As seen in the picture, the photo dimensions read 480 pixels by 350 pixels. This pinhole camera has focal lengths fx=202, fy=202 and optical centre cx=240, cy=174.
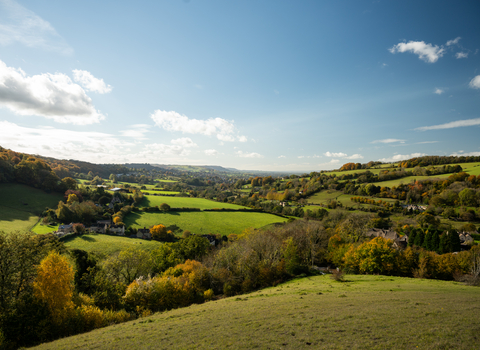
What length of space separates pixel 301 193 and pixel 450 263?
69779 mm

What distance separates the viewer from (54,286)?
2058cm

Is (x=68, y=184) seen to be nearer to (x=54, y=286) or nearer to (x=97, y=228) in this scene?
(x=97, y=228)

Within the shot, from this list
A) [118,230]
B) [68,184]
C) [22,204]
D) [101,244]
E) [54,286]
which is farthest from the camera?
[68,184]

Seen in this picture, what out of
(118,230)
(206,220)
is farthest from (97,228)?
(206,220)

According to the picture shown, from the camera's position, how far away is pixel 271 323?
48.9 ft

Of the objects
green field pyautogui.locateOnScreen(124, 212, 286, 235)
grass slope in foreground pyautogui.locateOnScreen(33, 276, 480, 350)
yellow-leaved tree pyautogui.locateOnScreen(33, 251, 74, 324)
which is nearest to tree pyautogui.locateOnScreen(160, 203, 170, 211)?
green field pyautogui.locateOnScreen(124, 212, 286, 235)

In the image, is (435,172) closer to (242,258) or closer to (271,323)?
(242,258)

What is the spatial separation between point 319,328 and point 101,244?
51620 mm

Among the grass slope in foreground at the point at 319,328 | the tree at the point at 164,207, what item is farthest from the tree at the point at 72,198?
the grass slope in foreground at the point at 319,328

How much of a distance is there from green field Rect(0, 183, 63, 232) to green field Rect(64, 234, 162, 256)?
1323cm

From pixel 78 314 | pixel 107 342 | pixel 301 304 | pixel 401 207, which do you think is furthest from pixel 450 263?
pixel 78 314

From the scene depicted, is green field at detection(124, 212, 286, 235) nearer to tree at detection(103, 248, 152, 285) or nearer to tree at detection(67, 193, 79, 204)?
tree at detection(67, 193, 79, 204)

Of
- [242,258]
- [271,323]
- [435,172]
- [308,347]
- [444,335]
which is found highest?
[435,172]

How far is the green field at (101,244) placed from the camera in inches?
1775
